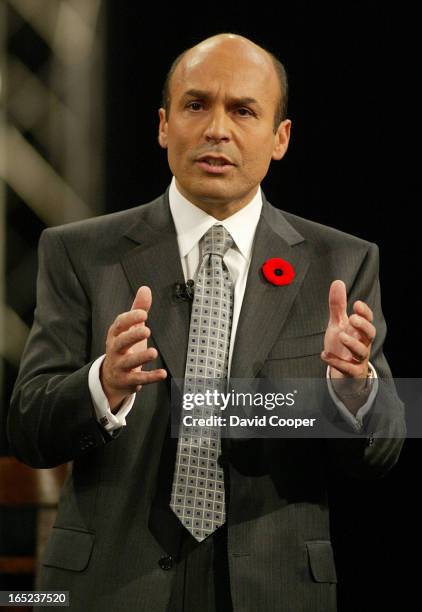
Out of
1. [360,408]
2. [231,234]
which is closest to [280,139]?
[231,234]

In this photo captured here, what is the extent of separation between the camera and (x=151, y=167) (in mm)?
2443

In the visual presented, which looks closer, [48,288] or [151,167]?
[48,288]

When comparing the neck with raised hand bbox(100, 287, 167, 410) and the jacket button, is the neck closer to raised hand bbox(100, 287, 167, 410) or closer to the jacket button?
raised hand bbox(100, 287, 167, 410)

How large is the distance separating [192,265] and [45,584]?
0.61 metres

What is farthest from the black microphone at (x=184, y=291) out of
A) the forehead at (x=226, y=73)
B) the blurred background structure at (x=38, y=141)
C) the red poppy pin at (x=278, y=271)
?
the blurred background structure at (x=38, y=141)

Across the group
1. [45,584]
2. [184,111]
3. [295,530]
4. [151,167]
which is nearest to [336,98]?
[151,167]

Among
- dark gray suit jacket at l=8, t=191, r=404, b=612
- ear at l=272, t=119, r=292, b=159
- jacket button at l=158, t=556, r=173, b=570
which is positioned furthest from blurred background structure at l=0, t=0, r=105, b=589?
jacket button at l=158, t=556, r=173, b=570

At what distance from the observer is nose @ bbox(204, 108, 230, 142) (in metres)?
1.71

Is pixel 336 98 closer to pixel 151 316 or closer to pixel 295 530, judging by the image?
pixel 151 316

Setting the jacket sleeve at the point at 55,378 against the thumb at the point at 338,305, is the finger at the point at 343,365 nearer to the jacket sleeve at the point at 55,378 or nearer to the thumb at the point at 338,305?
the thumb at the point at 338,305

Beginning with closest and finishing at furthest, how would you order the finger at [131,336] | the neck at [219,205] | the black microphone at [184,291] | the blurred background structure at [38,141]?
1. the finger at [131,336]
2. the black microphone at [184,291]
3. the neck at [219,205]
4. the blurred background structure at [38,141]

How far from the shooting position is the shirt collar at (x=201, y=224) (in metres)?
1.75

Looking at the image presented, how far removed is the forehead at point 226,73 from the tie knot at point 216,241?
246 mm

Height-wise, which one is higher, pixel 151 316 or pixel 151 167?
pixel 151 167
